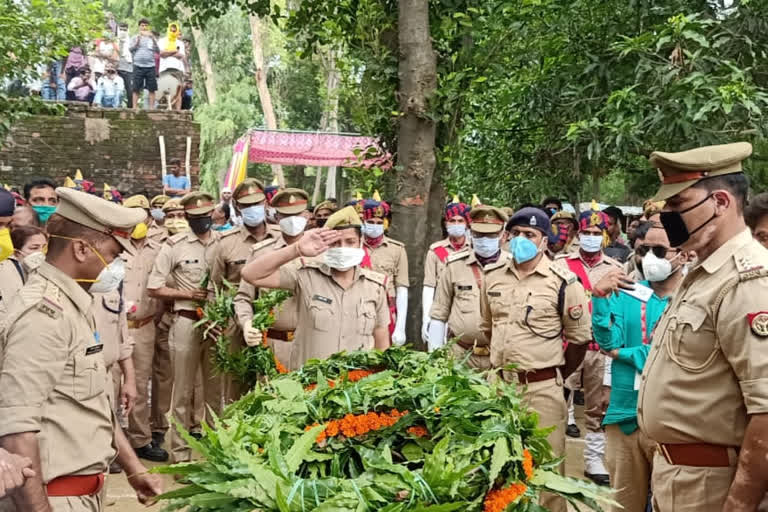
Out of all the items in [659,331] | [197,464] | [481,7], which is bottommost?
[197,464]

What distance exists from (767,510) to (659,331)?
0.82 m

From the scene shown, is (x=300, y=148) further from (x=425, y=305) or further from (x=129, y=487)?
(x=129, y=487)

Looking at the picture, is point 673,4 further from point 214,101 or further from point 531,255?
→ point 214,101

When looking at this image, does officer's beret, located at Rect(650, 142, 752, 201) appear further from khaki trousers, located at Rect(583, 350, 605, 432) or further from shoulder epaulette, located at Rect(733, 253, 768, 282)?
khaki trousers, located at Rect(583, 350, 605, 432)

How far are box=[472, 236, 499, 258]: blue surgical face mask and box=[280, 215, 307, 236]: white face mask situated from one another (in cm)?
161

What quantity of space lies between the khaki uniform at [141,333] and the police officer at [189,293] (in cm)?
45

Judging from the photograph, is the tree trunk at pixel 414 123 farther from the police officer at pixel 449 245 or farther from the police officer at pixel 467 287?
the police officer at pixel 449 245

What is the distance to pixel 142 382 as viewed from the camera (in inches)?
328

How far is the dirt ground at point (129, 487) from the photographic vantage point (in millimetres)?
6633

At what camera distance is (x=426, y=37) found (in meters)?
7.82

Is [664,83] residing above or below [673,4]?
below

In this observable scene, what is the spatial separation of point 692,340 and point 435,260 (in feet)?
20.1

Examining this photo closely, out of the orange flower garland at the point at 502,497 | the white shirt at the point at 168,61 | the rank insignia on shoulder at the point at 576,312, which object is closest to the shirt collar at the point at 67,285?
the orange flower garland at the point at 502,497

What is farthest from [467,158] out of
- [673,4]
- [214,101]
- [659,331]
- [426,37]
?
Result: [214,101]
